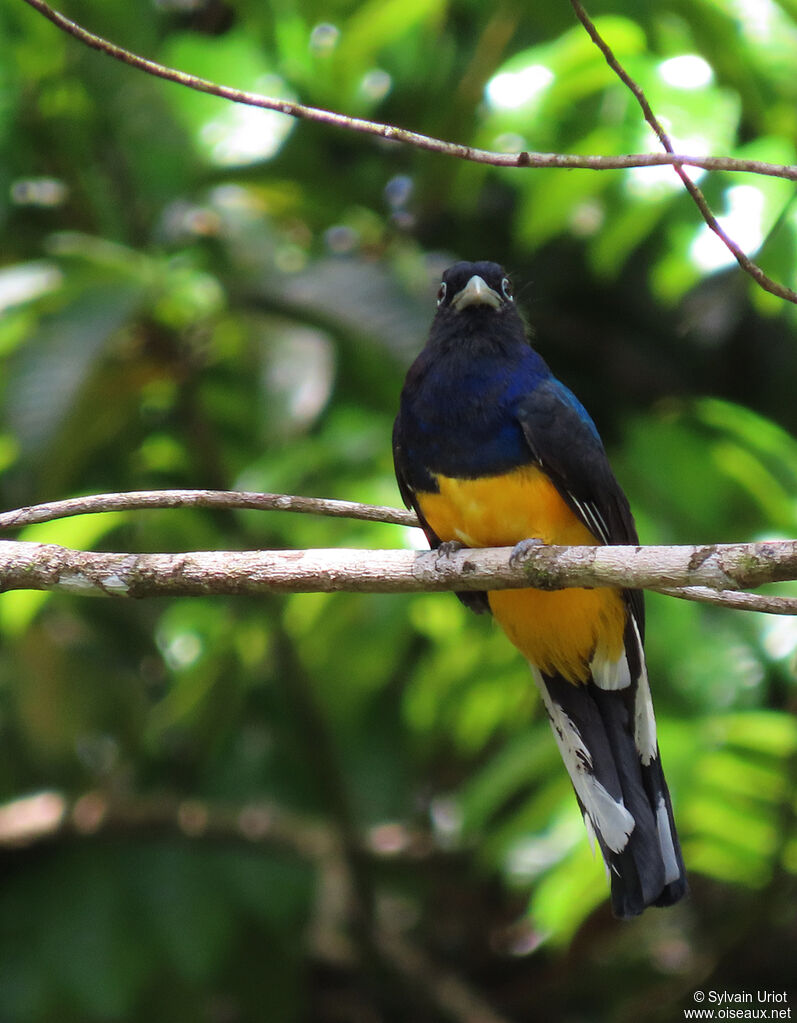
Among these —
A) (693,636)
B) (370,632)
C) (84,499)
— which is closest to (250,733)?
(370,632)

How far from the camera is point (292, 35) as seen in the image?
5.02m

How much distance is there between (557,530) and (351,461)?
962 millimetres

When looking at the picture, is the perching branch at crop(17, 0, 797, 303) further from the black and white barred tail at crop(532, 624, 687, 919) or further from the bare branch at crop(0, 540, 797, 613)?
the black and white barred tail at crop(532, 624, 687, 919)

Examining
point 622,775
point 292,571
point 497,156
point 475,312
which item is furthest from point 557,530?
point 497,156

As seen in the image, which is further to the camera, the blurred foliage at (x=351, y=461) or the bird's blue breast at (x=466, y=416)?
the blurred foliage at (x=351, y=461)

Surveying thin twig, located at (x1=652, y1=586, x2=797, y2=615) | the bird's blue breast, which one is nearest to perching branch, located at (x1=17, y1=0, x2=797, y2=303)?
thin twig, located at (x1=652, y1=586, x2=797, y2=615)

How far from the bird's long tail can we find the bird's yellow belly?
0.32 ft

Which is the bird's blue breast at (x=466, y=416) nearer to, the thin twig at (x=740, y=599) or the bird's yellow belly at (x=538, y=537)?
the bird's yellow belly at (x=538, y=537)

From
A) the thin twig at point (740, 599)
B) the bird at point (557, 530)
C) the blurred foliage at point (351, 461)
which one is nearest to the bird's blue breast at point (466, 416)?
the bird at point (557, 530)

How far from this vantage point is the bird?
3.42 metres

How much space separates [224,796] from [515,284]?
2.38m

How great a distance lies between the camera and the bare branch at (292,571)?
103 inches

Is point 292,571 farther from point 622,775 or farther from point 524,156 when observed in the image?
point 622,775

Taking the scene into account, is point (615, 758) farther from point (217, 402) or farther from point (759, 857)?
point (217, 402)
